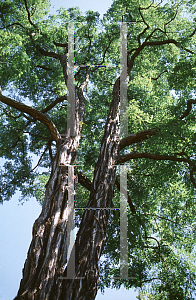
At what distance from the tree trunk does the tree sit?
0.05ft

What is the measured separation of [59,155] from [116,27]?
5.27m

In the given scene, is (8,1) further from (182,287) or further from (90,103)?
(182,287)

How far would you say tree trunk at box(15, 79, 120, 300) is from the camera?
10.7 ft

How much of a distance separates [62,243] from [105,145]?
2.42 metres

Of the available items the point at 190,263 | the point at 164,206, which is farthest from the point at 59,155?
the point at 190,263

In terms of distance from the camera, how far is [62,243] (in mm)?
3746

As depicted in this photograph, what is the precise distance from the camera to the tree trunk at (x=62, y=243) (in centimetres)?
326

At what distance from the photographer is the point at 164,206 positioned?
728 centimetres
